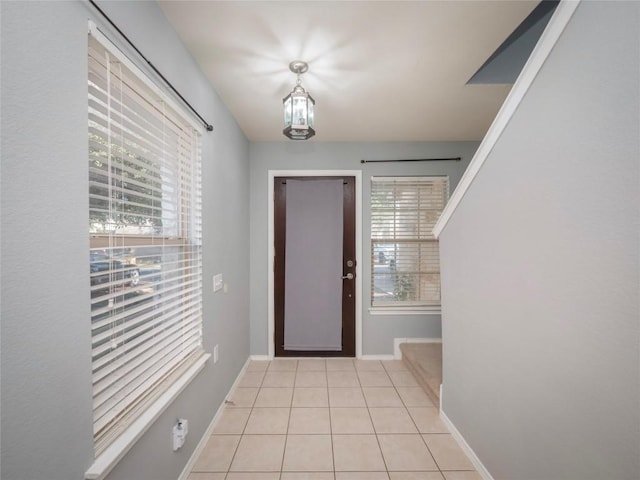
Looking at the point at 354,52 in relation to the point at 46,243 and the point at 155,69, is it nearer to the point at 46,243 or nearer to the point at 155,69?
the point at 155,69

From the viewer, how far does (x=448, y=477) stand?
5.64 ft

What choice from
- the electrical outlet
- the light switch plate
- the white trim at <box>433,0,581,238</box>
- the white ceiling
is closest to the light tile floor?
the electrical outlet

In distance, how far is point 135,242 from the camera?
1.29m

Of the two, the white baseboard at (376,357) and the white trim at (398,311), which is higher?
the white trim at (398,311)

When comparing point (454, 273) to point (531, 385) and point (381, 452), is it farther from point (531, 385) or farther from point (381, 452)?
point (381, 452)

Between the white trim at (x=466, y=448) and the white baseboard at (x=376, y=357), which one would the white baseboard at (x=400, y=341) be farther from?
the white trim at (x=466, y=448)

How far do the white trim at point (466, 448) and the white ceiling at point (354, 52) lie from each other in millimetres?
2415

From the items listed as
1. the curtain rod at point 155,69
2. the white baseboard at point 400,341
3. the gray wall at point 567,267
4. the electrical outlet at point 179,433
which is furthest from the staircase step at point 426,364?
the curtain rod at point 155,69

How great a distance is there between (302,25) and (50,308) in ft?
5.30

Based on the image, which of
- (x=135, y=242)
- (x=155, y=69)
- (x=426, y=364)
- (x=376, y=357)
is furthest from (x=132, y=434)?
(x=376, y=357)

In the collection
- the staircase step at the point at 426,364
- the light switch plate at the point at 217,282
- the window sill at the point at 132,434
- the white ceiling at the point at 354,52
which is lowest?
the staircase step at the point at 426,364

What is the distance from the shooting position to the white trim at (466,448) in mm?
1692

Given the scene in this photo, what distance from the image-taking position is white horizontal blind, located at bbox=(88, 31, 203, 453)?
3.51ft

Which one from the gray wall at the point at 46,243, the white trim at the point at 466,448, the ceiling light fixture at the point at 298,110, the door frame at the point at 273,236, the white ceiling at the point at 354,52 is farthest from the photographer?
the door frame at the point at 273,236
